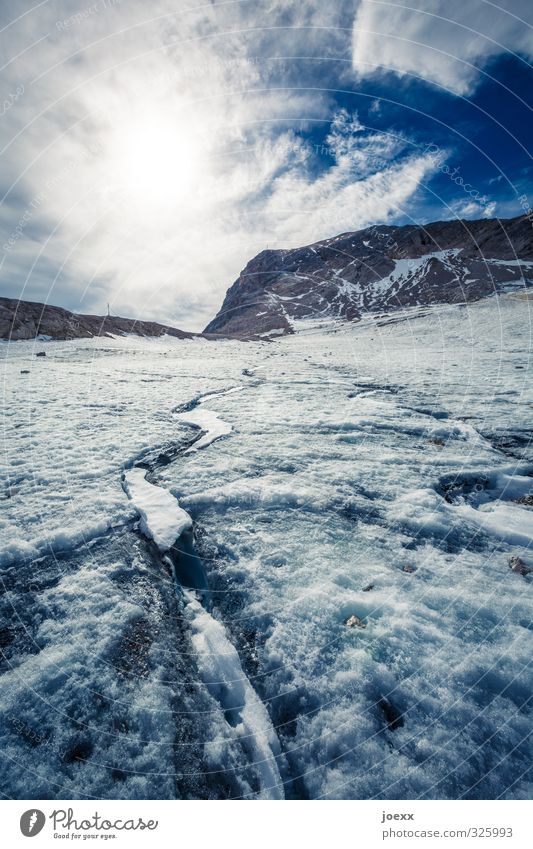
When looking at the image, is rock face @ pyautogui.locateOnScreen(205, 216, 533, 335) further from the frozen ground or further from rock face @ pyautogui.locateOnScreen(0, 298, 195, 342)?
the frozen ground

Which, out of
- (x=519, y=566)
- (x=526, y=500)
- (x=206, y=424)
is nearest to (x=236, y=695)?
(x=519, y=566)

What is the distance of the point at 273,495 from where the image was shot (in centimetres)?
571

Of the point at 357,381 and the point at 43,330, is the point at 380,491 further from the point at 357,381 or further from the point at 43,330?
the point at 43,330

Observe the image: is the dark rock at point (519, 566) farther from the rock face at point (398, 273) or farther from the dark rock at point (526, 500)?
the rock face at point (398, 273)

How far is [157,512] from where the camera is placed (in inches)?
208

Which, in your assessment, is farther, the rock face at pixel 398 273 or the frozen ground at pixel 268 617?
the rock face at pixel 398 273

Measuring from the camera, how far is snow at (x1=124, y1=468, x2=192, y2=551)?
15.7 feet

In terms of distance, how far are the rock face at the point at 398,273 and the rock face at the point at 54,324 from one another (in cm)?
3446

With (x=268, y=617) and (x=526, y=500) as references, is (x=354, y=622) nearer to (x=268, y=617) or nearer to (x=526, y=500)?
(x=268, y=617)

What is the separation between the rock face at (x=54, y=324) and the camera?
39.3m

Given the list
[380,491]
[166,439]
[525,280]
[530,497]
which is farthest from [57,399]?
[525,280]

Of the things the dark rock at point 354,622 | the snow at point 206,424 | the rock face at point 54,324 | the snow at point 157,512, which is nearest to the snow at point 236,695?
the dark rock at point 354,622

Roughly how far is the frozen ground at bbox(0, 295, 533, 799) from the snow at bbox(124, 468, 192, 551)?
3 centimetres
